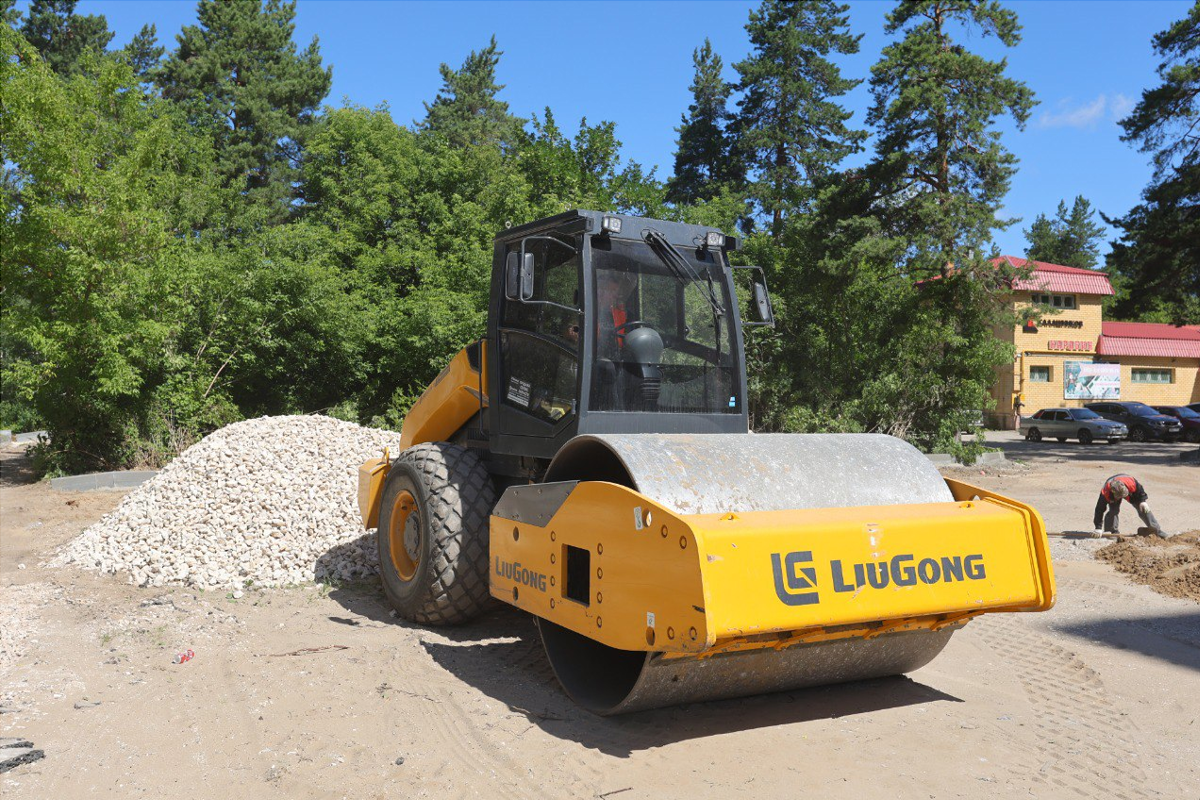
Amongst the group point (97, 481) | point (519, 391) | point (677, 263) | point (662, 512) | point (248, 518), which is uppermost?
point (677, 263)

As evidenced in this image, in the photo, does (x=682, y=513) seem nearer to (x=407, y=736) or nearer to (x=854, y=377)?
(x=407, y=736)

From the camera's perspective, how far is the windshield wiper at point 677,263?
5.57 metres

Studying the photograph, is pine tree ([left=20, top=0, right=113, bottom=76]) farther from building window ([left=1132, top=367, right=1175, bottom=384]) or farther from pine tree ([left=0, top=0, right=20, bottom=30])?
building window ([left=1132, top=367, right=1175, bottom=384])

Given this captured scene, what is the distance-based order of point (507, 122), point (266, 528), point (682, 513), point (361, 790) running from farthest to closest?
point (507, 122), point (266, 528), point (682, 513), point (361, 790)

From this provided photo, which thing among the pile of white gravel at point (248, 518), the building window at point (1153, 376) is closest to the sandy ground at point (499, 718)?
the pile of white gravel at point (248, 518)

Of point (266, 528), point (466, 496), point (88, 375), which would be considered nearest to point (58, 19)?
point (88, 375)

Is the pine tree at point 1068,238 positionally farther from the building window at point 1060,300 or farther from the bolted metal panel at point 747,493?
the bolted metal panel at point 747,493

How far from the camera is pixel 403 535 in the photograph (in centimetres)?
662

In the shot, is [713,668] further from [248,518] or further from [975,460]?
[975,460]

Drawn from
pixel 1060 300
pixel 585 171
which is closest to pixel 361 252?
pixel 585 171

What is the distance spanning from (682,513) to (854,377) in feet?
62.7

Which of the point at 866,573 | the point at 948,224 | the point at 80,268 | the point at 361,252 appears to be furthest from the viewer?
the point at 361,252

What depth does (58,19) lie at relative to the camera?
105 ft

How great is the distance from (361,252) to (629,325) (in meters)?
20.9
